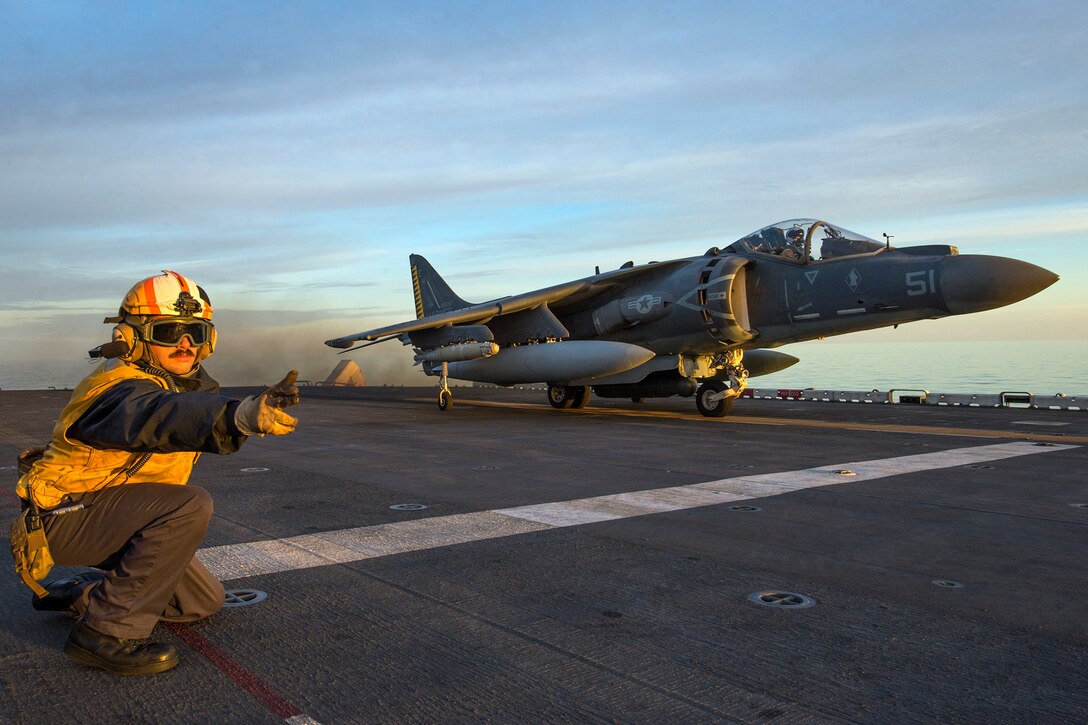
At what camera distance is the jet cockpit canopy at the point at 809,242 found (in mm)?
15406

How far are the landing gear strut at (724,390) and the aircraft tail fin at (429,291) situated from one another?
35.3 feet

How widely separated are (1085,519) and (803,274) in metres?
9.36

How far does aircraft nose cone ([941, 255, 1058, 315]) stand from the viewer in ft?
42.0

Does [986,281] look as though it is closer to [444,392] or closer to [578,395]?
[578,395]

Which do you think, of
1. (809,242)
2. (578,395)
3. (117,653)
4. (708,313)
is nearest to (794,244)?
(809,242)

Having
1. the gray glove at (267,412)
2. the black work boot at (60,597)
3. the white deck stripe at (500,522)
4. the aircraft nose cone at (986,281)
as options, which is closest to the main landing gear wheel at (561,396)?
the aircraft nose cone at (986,281)

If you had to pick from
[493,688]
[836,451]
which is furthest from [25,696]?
[836,451]

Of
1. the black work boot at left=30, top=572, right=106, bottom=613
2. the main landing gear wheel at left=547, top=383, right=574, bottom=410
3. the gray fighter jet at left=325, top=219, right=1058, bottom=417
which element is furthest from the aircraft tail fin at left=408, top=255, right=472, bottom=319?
the black work boot at left=30, top=572, right=106, bottom=613

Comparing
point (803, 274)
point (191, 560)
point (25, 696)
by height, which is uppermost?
point (803, 274)

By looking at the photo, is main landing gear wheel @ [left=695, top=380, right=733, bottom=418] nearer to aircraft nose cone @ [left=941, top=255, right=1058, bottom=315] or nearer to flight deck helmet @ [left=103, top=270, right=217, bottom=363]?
aircraft nose cone @ [left=941, top=255, right=1058, bottom=315]

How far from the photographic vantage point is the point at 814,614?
4340 millimetres

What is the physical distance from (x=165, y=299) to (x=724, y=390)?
596 inches

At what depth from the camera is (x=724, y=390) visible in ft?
58.6

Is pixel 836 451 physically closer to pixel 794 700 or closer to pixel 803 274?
pixel 803 274
